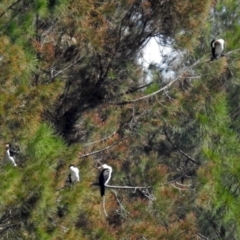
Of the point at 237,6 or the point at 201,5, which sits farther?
the point at 237,6

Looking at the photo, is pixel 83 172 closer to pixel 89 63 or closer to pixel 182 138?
pixel 89 63

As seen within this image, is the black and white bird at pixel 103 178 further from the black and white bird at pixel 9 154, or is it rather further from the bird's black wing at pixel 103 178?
the black and white bird at pixel 9 154

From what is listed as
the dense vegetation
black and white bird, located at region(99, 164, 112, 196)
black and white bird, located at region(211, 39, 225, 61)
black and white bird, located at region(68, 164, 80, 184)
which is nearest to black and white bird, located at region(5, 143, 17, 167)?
the dense vegetation

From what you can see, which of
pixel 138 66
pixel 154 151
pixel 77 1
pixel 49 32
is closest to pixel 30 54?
pixel 77 1

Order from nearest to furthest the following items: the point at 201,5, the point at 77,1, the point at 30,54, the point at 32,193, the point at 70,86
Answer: the point at 32,193 < the point at 30,54 < the point at 77,1 < the point at 201,5 < the point at 70,86

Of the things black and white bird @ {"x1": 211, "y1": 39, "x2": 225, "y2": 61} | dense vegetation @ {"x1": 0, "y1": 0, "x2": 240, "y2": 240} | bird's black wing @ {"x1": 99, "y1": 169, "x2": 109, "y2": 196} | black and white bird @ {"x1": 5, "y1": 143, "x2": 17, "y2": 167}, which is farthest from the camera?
black and white bird @ {"x1": 211, "y1": 39, "x2": 225, "y2": 61}

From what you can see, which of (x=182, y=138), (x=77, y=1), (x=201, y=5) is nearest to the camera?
(x=77, y=1)

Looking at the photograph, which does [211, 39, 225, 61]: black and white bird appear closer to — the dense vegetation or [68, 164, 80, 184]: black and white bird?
the dense vegetation
